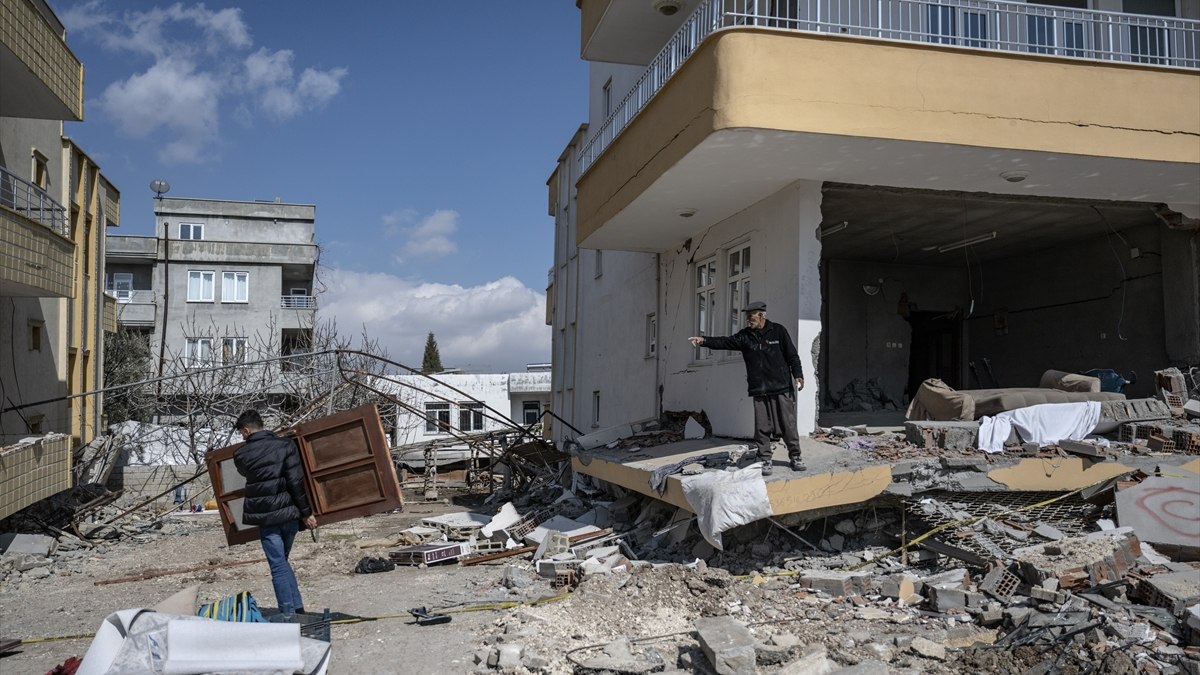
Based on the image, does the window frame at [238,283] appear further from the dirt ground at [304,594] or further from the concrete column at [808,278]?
the concrete column at [808,278]

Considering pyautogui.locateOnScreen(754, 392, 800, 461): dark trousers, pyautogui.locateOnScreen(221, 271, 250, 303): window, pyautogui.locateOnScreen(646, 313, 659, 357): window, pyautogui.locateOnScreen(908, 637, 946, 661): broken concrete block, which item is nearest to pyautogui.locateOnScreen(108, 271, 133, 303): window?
pyautogui.locateOnScreen(221, 271, 250, 303): window

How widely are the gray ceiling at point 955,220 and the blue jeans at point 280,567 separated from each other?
7751 mm

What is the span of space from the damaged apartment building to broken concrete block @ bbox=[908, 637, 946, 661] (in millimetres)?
2385

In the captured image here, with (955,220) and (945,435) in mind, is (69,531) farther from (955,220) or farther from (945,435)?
(955,220)

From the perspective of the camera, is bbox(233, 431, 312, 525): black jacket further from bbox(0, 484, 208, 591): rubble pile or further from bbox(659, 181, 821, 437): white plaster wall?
bbox(659, 181, 821, 437): white plaster wall

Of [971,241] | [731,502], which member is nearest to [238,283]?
[971,241]

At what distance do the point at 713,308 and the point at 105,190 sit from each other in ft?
50.6

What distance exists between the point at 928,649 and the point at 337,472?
5.15 m

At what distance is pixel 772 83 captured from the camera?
9.02m

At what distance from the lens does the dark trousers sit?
912 centimetres

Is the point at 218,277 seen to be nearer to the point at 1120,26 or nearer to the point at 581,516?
the point at 581,516

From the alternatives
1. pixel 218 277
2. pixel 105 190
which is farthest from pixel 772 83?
pixel 218 277

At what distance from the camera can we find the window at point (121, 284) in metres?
38.4

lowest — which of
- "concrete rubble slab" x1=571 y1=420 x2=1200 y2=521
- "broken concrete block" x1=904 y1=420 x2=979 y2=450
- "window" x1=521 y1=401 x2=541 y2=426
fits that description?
"window" x1=521 y1=401 x2=541 y2=426
